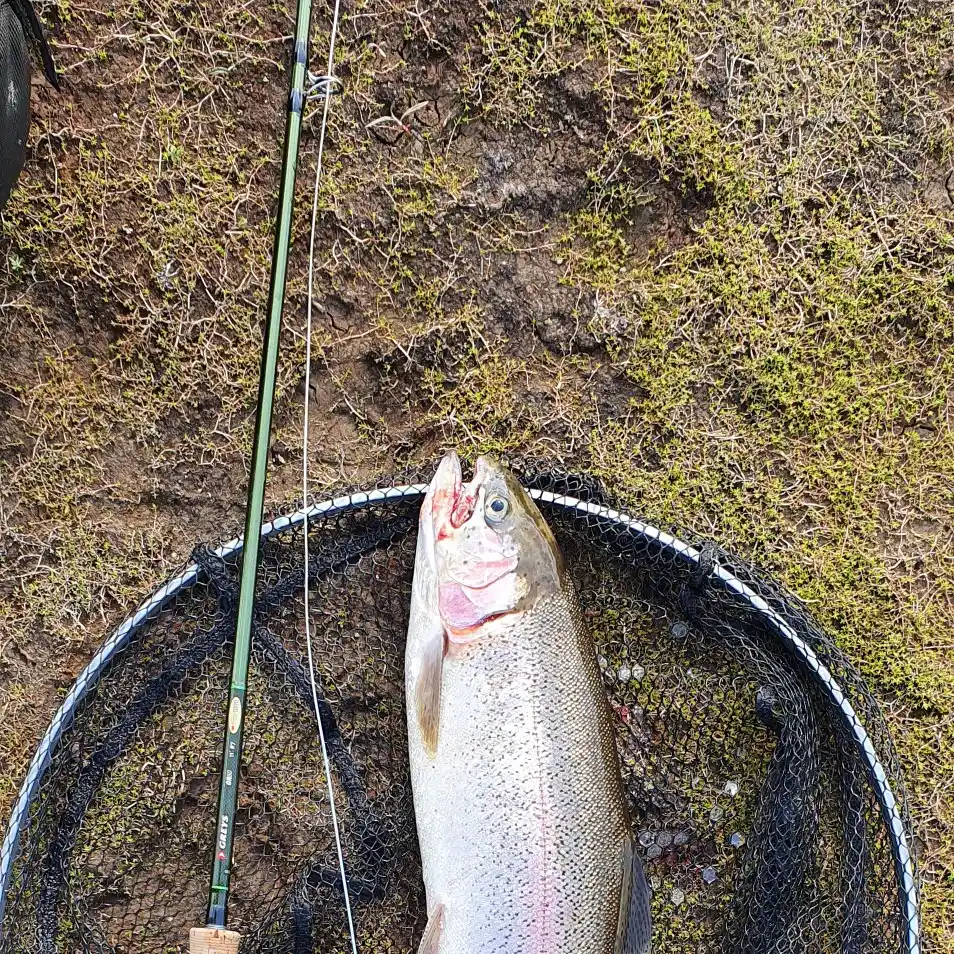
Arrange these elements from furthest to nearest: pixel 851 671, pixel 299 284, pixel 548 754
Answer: pixel 299 284 < pixel 851 671 < pixel 548 754

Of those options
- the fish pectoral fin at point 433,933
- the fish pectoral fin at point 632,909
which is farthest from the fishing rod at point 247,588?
the fish pectoral fin at point 632,909

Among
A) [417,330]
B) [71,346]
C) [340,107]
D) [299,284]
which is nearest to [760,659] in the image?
[417,330]

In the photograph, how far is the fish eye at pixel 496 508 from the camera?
222 cm

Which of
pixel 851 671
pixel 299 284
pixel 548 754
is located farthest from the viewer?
pixel 299 284

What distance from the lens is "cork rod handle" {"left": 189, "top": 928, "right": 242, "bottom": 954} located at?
2.07 m

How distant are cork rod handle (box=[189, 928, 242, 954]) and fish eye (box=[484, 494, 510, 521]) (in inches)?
51.6

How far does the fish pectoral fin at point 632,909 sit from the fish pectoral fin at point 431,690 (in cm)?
62

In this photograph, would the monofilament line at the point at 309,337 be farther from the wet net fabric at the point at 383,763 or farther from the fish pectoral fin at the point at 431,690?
the fish pectoral fin at the point at 431,690

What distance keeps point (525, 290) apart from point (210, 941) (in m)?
2.10

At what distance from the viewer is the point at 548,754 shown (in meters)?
2.15

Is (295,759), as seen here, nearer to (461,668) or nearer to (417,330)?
(461,668)

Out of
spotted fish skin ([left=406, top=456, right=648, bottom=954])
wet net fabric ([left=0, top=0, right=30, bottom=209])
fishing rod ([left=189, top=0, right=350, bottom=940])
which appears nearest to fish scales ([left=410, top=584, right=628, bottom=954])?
spotted fish skin ([left=406, top=456, right=648, bottom=954])

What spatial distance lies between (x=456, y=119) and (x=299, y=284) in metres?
0.75

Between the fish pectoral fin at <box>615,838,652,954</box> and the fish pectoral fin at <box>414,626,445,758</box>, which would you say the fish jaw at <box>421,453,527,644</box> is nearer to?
the fish pectoral fin at <box>414,626,445,758</box>
